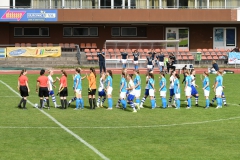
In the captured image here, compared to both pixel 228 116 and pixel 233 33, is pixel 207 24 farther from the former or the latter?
pixel 228 116

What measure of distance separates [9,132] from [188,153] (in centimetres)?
708

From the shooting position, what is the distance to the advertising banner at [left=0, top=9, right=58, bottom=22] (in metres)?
60.1

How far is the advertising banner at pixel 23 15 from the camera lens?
6006 centimetres

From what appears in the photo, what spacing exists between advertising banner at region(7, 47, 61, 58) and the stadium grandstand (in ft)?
0.30

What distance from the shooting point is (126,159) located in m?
17.4

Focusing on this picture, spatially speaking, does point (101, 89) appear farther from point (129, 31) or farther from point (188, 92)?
point (129, 31)

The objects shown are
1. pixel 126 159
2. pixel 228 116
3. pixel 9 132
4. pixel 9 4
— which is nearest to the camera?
pixel 126 159

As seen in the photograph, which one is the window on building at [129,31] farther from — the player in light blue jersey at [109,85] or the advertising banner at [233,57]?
the player in light blue jersey at [109,85]

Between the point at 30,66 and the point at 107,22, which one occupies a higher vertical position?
the point at 107,22

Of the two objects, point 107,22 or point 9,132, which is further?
point 107,22

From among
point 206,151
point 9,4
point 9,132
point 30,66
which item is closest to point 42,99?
point 9,132

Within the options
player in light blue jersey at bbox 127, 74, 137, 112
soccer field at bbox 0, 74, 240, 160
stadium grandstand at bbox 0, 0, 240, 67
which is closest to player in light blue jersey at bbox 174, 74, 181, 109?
soccer field at bbox 0, 74, 240, 160

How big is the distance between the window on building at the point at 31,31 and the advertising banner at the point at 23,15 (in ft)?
12.9

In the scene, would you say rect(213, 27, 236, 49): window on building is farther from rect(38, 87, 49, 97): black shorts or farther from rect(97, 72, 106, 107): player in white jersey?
rect(38, 87, 49, 97): black shorts
